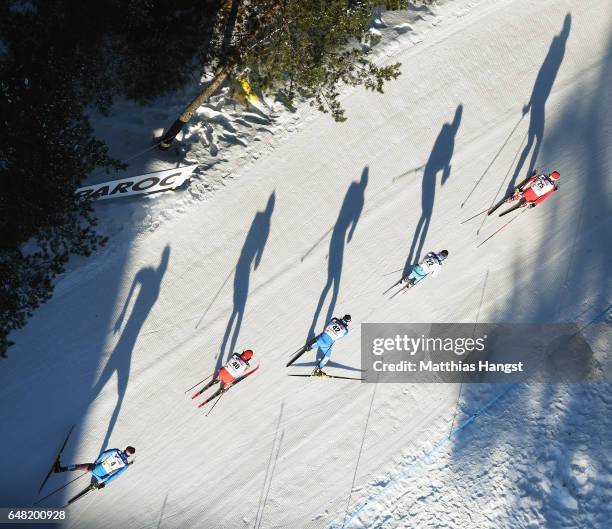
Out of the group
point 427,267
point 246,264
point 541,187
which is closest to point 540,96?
point 541,187

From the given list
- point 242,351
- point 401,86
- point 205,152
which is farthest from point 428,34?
point 242,351

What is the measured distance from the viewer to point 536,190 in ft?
62.4

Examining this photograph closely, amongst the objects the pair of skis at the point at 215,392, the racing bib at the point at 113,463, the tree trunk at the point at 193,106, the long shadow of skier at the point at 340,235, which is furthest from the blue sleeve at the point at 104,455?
the tree trunk at the point at 193,106

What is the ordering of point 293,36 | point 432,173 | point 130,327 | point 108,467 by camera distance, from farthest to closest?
point 432,173
point 130,327
point 108,467
point 293,36

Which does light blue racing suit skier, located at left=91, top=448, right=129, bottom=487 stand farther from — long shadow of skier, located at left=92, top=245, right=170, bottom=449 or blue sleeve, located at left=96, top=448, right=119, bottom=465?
long shadow of skier, located at left=92, top=245, right=170, bottom=449

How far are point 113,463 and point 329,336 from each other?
7770 millimetres

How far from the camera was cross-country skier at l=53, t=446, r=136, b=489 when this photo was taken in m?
17.3

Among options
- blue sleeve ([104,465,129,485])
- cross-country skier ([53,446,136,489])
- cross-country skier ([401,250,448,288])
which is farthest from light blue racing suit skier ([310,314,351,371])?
blue sleeve ([104,465,129,485])

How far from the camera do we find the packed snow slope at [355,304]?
17984 millimetres

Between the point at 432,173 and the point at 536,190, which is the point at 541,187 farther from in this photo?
the point at 432,173

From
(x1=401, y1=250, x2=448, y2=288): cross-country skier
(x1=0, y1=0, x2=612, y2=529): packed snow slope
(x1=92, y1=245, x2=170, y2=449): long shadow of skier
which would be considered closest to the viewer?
(x1=0, y1=0, x2=612, y2=529): packed snow slope

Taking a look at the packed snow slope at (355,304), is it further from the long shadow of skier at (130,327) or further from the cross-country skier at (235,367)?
the cross-country skier at (235,367)

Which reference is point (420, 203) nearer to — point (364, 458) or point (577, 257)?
point (577, 257)

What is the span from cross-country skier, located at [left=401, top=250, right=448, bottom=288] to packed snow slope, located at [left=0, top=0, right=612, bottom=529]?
634 mm
